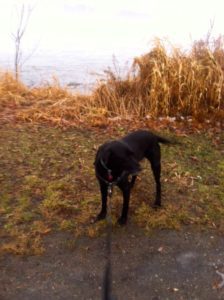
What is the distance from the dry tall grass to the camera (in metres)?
6.54

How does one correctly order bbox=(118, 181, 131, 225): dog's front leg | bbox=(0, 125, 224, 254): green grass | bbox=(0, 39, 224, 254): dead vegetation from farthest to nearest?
bbox=(0, 39, 224, 254): dead vegetation → bbox=(0, 125, 224, 254): green grass → bbox=(118, 181, 131, 225): dog's front leg

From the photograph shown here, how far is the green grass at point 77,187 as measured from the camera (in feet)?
12.3

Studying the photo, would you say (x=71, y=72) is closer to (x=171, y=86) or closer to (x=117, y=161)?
(x=171, y=86)

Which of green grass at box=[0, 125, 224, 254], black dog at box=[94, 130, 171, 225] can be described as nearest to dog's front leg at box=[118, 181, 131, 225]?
black dog at box=[94, 130, 171, 225]

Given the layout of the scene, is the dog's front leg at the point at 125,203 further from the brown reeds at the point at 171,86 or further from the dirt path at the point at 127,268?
the brown reeds at the point at 171,86

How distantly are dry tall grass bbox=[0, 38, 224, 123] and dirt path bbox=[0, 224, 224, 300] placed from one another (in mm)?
3220

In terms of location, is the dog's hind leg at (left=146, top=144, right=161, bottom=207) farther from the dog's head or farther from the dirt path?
the dog's head

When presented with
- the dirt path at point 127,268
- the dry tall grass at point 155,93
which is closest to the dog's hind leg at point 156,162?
the dirt path at point 127,268

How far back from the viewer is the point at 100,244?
3477 millimetres

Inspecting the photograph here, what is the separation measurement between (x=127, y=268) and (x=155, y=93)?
3.87m

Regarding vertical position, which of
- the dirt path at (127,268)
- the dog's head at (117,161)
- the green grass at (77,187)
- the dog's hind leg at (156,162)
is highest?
the dog's head at (117,161)

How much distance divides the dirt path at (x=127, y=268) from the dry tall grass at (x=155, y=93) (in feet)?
10.6

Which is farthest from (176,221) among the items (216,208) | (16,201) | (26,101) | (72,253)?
(26,101)

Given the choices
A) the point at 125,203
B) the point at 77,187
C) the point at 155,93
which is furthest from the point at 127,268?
the point at 155,93
